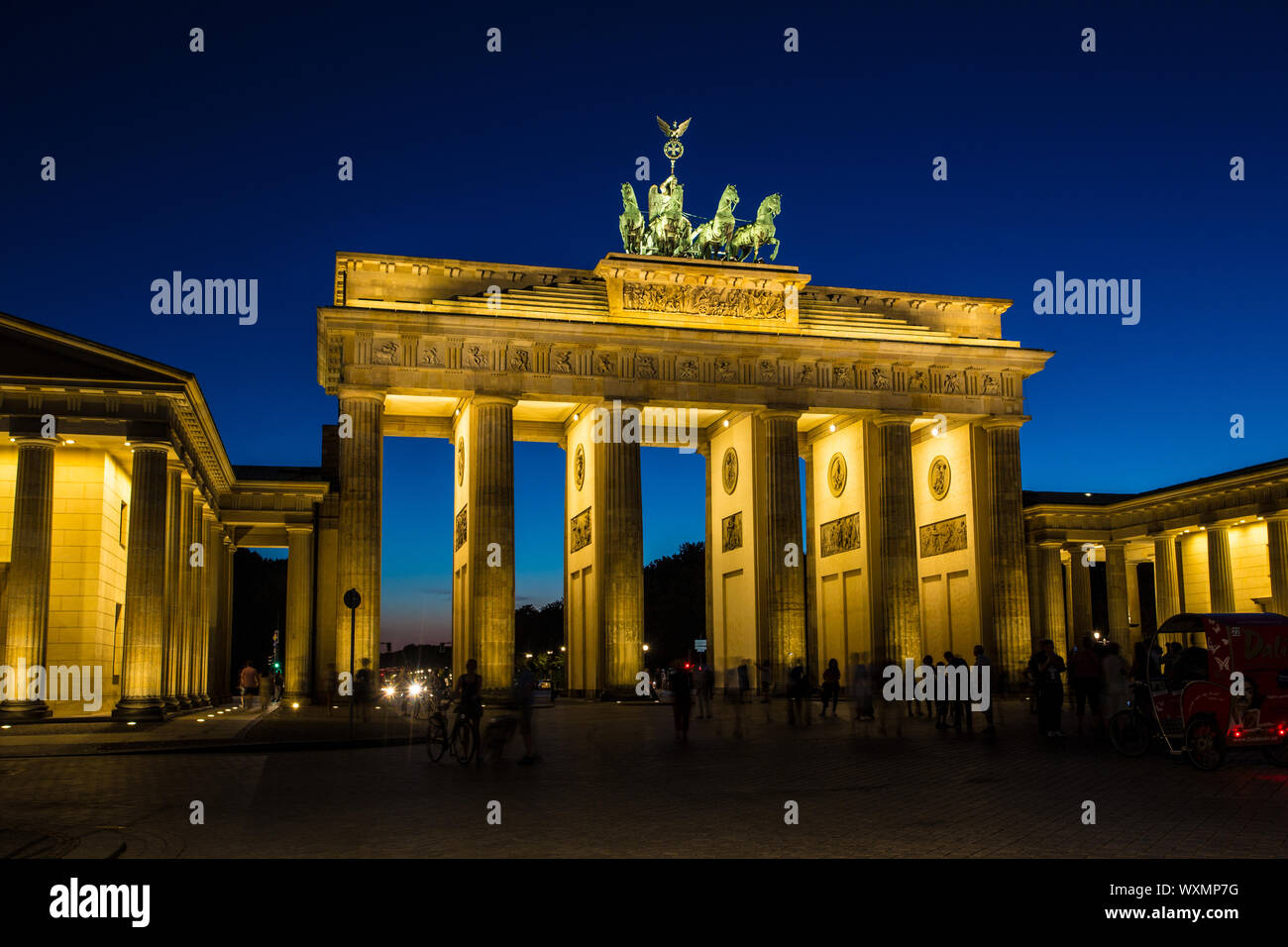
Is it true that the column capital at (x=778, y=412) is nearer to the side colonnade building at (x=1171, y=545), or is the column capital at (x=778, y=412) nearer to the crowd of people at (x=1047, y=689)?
the side colonnade building at (x=1171, y=545)

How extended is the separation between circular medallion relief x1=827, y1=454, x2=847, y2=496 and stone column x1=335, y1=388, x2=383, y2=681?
2117cm

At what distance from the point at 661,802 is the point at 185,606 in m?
28.0

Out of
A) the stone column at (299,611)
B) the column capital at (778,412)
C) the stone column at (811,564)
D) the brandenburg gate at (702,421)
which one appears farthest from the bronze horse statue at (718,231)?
the stone column at (299,611)

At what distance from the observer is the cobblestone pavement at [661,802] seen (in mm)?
11062

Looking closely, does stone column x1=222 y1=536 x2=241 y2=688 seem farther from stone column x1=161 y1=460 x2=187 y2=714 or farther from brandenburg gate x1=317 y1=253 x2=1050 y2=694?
stone column x1=161 y1=460 x2=187 y2=714

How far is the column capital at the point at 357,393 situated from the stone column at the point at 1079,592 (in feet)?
117

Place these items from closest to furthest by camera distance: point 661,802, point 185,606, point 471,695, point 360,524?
point 661,802
point 471,695
point 185,606
point 360,524

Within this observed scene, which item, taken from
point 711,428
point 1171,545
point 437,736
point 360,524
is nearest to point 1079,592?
point 1171,545

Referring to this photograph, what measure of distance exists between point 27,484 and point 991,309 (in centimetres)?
3934

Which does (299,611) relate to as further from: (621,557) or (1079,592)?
(1079,592)

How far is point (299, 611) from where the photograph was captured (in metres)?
46.7

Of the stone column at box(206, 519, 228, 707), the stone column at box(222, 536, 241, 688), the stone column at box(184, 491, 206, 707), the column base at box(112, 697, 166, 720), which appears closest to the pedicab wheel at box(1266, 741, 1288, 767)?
the column base at box(112, 697, 166, 720)

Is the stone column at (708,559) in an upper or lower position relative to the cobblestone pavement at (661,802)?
upper

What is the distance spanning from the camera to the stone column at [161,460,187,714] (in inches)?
1284
